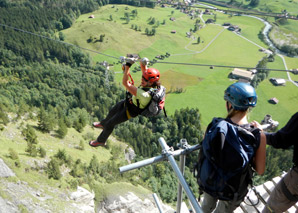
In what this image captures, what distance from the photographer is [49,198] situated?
18203 millimetres

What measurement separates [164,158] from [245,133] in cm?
152

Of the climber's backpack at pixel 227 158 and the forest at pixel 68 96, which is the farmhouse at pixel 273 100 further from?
the climber's backpack at pixel 227 158

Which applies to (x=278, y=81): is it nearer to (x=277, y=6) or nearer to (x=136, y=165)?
(x=136, y=165)

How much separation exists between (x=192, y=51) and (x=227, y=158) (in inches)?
4253

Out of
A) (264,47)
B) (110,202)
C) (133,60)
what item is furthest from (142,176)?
(264,47)

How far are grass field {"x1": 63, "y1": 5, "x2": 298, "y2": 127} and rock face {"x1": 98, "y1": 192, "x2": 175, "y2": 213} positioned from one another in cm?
4502

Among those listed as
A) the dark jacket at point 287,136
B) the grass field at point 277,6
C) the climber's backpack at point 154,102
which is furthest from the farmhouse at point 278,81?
the dark jacket at point 287,136

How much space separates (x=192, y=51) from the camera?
106125mm

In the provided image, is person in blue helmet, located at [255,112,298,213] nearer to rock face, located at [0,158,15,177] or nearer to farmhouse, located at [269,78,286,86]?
rock face, located at [0,158,15,177]

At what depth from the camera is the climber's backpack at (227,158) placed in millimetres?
2975

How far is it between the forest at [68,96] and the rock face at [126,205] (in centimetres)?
362

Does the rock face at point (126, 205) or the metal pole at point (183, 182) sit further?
the rock face at point (126, 205)

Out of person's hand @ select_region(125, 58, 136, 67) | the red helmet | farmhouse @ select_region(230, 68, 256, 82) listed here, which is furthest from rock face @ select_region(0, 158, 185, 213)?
farmhouse @ select_region(230, 68, 256, 82)

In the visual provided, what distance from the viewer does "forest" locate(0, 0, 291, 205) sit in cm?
3775
